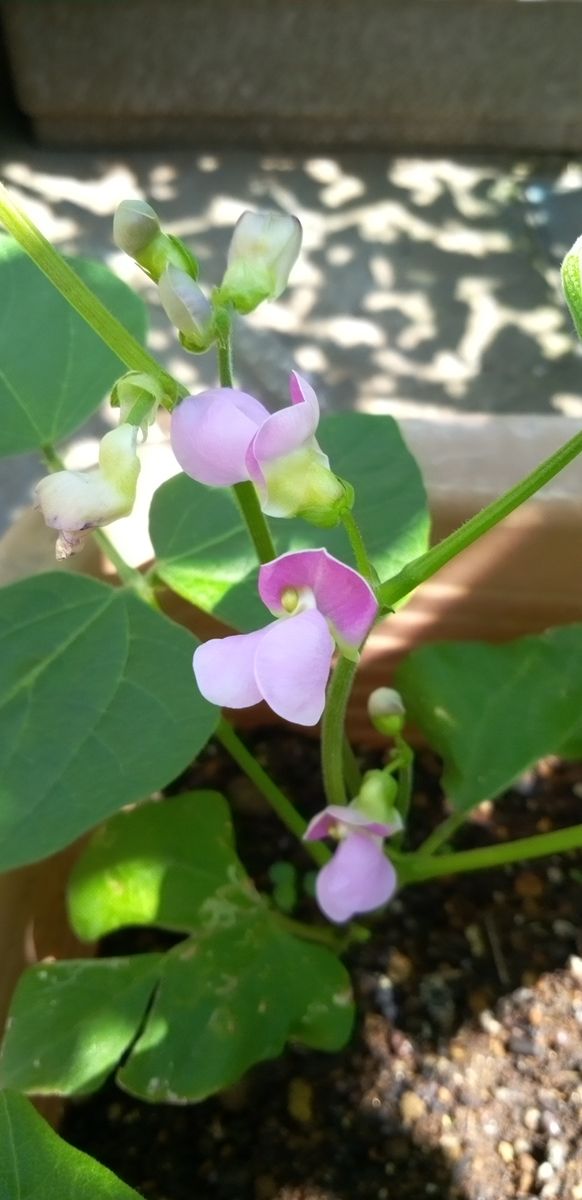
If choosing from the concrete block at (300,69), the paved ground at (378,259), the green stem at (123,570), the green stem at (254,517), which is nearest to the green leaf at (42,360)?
the green stem at (123,570)

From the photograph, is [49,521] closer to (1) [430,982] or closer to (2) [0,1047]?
Answer: (2) [0,1047]

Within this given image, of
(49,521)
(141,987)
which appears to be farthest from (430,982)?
(49,521)

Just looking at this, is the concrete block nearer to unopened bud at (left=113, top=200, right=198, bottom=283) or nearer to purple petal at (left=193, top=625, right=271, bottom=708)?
unopened bud at (left=113, top=200, right=198, bottom=283)

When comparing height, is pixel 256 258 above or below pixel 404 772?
above

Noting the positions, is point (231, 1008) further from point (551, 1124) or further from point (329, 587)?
point (329, 587)

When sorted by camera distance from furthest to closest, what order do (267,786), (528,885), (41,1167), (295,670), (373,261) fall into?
(373,261) → (528,885) → (267,786) → (41,1167) → (295,670)

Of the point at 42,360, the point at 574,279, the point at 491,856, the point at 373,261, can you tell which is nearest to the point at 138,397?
the point at 574,279
